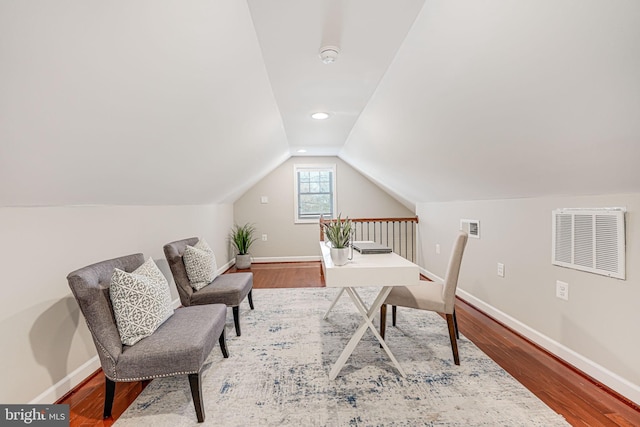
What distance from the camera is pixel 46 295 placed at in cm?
174

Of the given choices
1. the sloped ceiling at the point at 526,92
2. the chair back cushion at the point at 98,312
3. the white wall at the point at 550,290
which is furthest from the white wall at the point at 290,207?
the chair back cushion at the point at 98,312

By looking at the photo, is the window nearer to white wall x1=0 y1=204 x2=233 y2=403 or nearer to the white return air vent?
white wall x1=0 y1=204 x2=233 y2=403

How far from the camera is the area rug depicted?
1.60 metres

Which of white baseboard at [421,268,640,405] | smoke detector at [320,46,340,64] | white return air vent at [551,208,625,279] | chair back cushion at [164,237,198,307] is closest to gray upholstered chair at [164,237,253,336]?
chair back cushion at [164,237,198,307]

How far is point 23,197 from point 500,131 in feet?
8.86

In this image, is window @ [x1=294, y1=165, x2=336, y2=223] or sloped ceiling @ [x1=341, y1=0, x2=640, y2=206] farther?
window @ [x1=294, y1=165, x2=336, y2=223]

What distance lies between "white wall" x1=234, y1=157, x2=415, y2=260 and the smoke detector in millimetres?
4098

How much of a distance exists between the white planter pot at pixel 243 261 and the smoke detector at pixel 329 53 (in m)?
4.19

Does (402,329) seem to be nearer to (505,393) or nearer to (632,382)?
(505,393)

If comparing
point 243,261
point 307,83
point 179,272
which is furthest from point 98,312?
point 243,261

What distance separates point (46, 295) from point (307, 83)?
227cm

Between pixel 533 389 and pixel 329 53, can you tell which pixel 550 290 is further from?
pixel 329 53

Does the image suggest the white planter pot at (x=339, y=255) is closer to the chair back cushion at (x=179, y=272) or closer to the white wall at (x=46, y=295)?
the chair back cushion at (x=179, y=272)

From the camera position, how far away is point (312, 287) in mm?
4109
